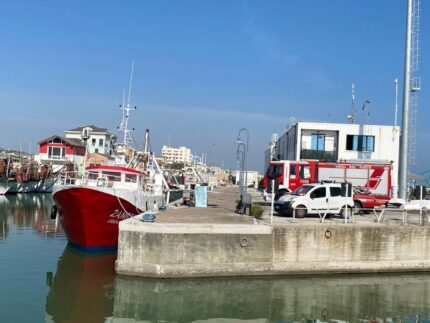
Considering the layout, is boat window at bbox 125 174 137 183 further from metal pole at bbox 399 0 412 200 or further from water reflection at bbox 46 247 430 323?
metal pole at bbox 399 0 412 200

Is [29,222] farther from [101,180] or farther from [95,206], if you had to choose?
[95,206]

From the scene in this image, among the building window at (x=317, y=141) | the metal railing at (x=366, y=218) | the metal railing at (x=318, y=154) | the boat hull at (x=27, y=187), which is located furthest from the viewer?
the boat hull at (x=27, y=187)

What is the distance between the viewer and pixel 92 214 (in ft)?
78.7

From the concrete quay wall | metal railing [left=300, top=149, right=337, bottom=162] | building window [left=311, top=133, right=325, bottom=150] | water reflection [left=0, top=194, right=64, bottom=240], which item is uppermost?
building window [left=311, top=133, right=325, bottom=150]

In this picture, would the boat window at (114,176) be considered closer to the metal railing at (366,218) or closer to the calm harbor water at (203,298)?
the calm harbor water at (203,298)

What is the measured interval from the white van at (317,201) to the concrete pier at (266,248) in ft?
10.4

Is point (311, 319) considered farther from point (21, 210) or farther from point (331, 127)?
point (21, 210)

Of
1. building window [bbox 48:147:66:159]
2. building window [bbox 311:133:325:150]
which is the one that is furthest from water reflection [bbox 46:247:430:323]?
building window [bbox 48:147:66:159]

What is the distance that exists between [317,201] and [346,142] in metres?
24.7

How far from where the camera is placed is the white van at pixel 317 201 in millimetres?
23344

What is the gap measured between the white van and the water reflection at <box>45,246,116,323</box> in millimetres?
8930

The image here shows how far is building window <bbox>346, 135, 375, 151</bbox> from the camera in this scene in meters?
46.3

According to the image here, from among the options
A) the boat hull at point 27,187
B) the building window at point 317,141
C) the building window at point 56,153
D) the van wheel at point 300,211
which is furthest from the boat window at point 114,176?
the building window at point 56,153

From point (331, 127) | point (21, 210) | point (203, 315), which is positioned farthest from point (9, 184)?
point (203, 315)
